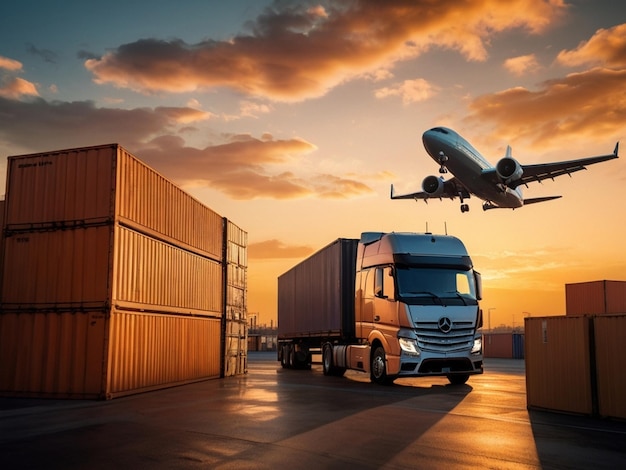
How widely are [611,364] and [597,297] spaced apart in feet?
100

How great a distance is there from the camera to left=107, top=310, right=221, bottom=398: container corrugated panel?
15430mm

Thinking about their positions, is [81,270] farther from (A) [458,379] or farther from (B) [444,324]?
(A) [458,379]

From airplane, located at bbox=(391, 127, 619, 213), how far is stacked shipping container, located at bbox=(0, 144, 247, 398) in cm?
1992

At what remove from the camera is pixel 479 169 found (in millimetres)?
35156

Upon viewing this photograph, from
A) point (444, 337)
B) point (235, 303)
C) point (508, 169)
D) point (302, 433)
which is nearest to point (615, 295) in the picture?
point (508, 169)

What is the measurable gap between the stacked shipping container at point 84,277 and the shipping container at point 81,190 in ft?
0.09

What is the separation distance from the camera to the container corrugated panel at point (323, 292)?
21969mm

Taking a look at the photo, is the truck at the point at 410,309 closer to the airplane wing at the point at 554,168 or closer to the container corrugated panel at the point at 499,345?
the airplane wing at the point at 554,168

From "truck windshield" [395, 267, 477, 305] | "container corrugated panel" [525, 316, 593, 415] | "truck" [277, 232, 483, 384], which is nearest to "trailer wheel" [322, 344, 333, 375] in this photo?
"truck" [277, 232, 483, 384]

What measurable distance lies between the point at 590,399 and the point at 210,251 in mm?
15069

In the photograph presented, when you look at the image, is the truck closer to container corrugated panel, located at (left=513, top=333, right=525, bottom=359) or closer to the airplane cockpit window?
the airplane cockpit window

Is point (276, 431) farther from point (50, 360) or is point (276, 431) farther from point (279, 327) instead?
point (279, 327)

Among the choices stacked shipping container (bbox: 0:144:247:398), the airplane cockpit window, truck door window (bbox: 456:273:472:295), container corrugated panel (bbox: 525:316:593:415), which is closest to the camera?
container corrugated panel (bbox: 525:316:593:415)

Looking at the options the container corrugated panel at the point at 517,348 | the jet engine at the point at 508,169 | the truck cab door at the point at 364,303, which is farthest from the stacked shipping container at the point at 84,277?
the container corrugated panel at the point at 517,348
